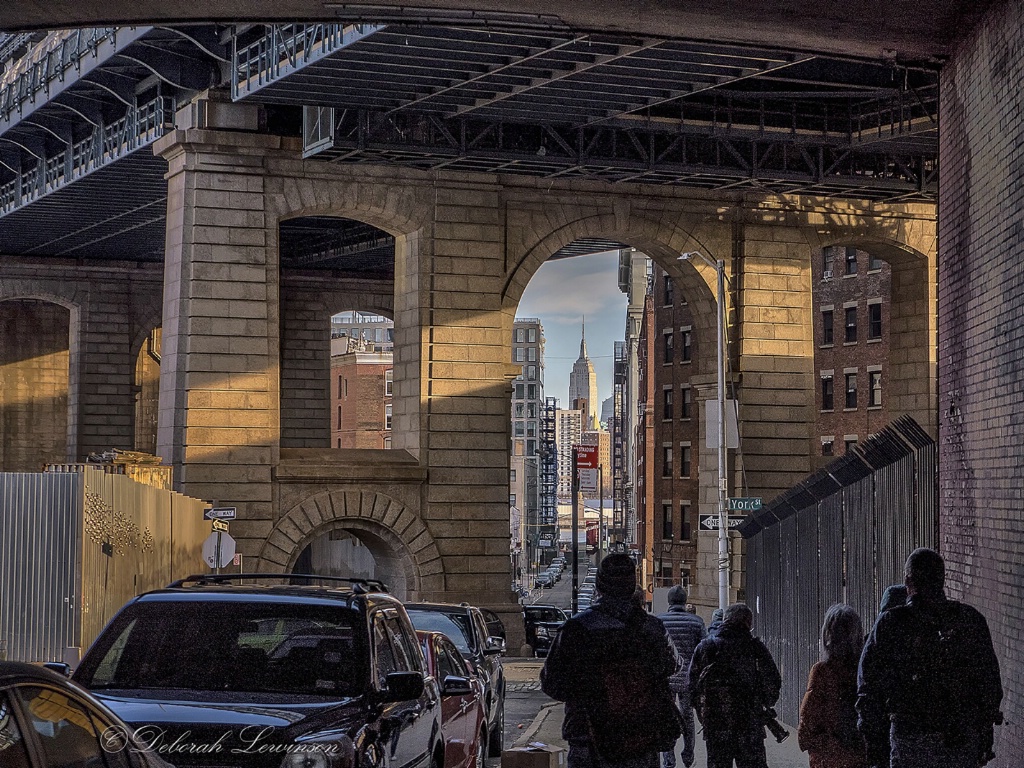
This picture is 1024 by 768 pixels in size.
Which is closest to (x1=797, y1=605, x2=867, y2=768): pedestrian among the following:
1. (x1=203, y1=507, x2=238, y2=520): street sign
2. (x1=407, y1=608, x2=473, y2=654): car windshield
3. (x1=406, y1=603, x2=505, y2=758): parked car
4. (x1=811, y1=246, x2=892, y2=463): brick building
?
(x1=406, y1=603, x2=505, y2=758): parked car

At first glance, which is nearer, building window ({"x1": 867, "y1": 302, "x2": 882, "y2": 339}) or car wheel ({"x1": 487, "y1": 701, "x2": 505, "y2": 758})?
car wheel ({"x1": 487, "y1": 701, "x2": 505, "y2": 758})

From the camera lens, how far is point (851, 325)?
2908 inches

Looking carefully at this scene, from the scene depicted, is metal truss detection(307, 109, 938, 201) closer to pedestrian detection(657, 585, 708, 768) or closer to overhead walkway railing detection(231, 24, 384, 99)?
overhead walkway railing detection(231, 24, 384, 99)

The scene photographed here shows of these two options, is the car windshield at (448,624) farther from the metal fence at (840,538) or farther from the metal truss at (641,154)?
the metal truss at (641,154)

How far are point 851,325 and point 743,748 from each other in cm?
6312

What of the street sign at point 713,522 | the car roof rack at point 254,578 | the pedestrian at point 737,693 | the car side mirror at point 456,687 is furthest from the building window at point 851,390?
the car roof rack at point 254,578

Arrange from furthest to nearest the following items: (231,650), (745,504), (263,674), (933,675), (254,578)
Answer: (745,504) → (254,578) → (231,650) → (263,674) → (933,675)

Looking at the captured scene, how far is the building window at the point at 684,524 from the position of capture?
80950 millimetres

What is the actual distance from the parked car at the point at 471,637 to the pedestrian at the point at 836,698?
6.57 metres

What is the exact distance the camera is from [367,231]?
5650 centimetres

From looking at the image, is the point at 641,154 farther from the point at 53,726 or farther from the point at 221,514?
the point at 53,726

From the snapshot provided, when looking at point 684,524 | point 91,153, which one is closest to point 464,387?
point 91,153

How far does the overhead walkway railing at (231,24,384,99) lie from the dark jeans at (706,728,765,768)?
1918 cm

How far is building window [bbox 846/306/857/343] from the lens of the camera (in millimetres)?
73688
